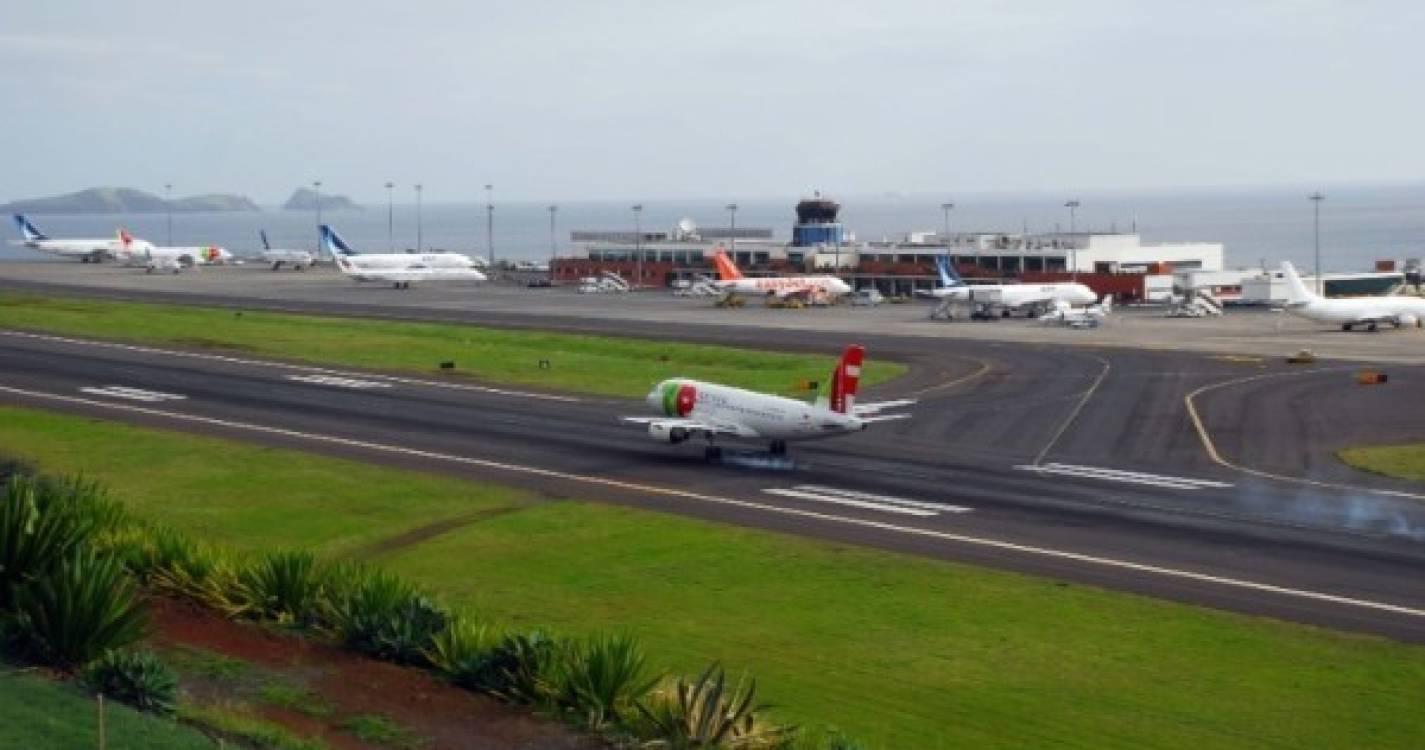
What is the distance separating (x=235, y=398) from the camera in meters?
77.9

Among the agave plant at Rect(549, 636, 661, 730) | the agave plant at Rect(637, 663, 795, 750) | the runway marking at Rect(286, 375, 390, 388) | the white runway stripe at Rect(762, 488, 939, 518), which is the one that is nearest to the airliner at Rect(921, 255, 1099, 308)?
the runway marking at Rect(286, 375, 390, 388)

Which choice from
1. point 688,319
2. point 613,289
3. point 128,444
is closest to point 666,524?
point 128,444

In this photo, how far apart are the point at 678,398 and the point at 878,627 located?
25910mm

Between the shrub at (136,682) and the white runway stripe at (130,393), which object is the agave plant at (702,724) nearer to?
the shrub at (136,682)

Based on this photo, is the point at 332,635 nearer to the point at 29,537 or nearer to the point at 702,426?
the point at 29,537

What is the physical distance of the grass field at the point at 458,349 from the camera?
293 feet

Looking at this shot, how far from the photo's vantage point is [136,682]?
22922 millimetres

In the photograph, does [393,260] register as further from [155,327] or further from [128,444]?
[128,444]

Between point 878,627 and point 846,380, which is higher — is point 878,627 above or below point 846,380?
below

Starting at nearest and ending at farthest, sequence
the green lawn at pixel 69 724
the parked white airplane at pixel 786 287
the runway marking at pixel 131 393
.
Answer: the green lawn at pixel 69 724
the runway marking at pixel 131 393
the parked white airplane at pixel 786 287

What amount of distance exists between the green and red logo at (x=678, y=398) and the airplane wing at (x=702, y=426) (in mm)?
353

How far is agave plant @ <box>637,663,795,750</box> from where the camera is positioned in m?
23.0

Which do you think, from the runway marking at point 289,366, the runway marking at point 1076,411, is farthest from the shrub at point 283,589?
the runway marking at point 289,366

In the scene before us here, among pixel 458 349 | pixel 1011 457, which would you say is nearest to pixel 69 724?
pixel 1011 457
